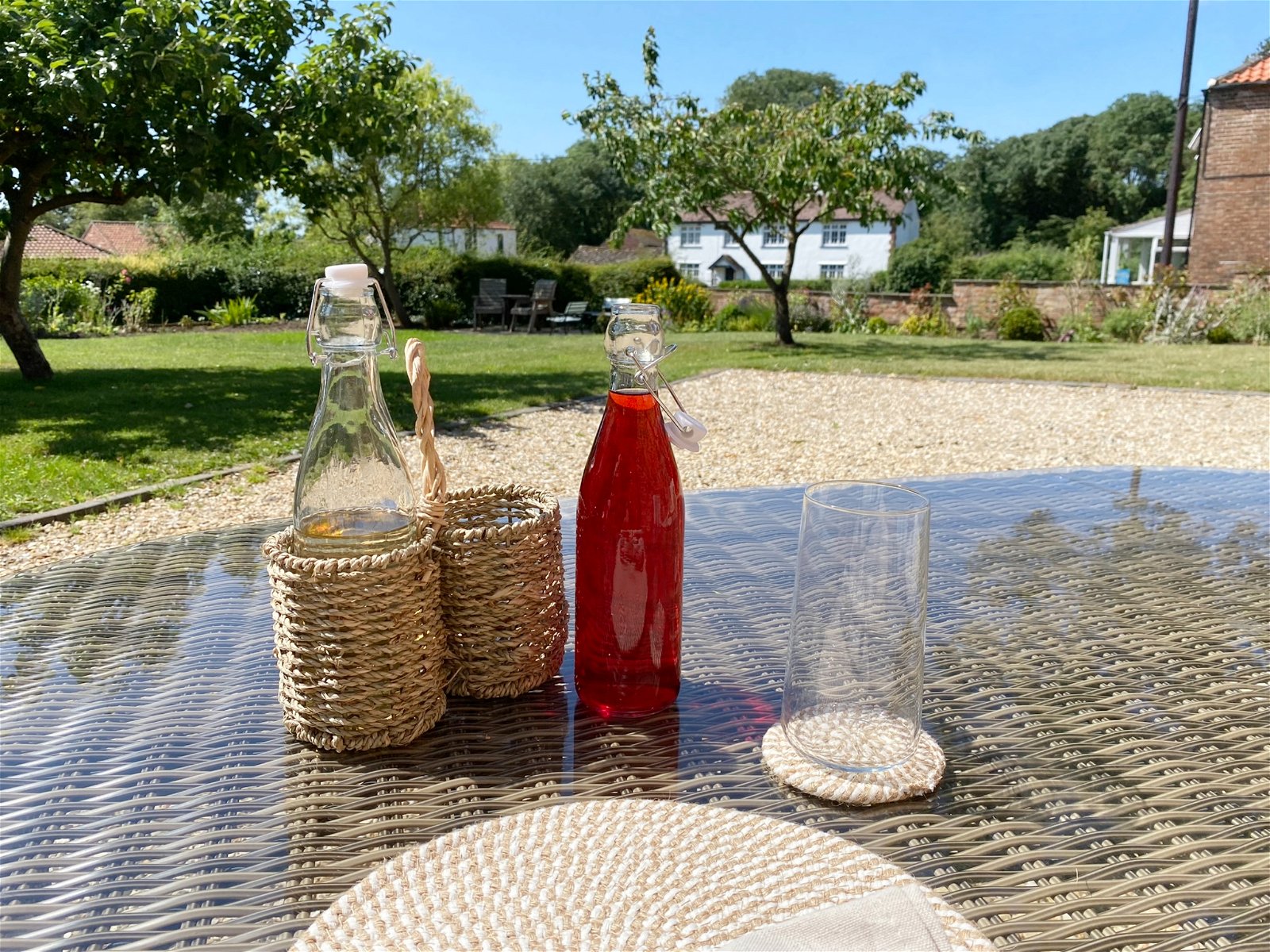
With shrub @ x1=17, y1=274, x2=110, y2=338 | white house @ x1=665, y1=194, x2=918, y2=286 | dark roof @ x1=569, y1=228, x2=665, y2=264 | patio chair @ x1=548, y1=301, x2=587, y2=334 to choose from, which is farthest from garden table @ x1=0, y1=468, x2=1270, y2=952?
white house @ x1=665, y1=194, x2=918, y2=286

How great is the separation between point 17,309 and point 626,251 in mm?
40777

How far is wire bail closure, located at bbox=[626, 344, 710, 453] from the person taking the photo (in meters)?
0.88

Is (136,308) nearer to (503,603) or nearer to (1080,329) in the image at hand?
(1080,329)

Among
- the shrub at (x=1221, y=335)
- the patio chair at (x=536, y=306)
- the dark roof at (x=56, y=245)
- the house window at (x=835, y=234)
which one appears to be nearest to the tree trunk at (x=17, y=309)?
the patio chair at (x=536, y=306)

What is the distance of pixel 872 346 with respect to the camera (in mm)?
14805

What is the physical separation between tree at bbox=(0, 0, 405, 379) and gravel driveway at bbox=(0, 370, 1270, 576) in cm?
324

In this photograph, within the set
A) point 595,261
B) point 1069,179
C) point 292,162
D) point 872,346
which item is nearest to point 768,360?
point 872,346

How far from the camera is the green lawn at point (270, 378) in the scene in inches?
237

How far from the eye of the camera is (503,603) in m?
0.94

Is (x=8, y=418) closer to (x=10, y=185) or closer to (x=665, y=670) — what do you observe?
(x=10, y=185)

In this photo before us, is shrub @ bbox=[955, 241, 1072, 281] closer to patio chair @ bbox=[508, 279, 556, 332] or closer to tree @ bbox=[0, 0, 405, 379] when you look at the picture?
patio chair @ bbox=[508, 279, 556, 332]

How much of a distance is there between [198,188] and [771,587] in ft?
25.0

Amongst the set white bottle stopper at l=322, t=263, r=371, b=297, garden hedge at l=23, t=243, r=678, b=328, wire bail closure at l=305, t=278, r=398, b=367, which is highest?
garden hedge at l=23, t=243, r=678, b=328

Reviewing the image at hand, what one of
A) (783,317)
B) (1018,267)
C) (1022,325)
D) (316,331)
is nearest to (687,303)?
(783,317)
